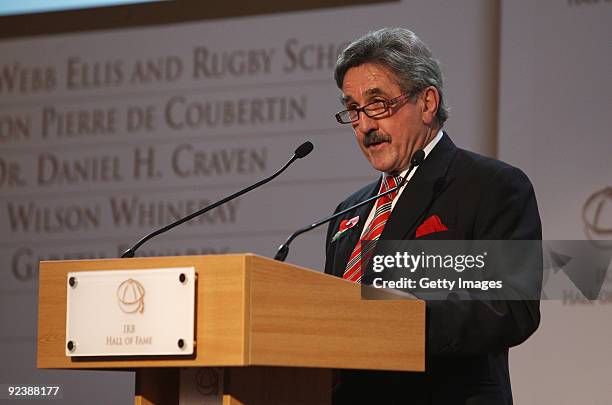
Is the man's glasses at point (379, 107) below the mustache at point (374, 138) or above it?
above

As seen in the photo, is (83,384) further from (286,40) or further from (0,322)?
(286,40)

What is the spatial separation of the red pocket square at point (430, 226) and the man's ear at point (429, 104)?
0.38 m

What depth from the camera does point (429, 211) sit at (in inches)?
111

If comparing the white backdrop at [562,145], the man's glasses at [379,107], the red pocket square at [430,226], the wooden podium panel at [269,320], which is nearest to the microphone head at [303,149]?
the man's glasses at [379,107]

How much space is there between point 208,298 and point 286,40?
2742 millimetres

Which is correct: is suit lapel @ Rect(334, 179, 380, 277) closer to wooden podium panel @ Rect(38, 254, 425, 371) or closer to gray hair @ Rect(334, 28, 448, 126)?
gray hair @ Rect(334, 28, 448, 126)

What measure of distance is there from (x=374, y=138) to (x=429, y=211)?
1.04 ft

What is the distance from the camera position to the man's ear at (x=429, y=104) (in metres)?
3.07

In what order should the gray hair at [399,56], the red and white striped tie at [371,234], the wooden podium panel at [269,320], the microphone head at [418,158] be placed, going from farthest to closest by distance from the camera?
1. the gray hair at [399,56]
2. the red and white striped tie at [371,234]
3. the microphone head at [418,158]
4. the wooden podium panel at [269,320]

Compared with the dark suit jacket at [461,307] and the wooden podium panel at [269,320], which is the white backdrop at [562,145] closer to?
the dark suit jacket at [461,307]

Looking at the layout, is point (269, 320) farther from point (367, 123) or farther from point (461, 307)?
point (367, 123)

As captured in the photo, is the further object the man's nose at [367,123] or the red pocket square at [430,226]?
the man's nose at [367,123]

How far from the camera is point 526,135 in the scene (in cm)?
406

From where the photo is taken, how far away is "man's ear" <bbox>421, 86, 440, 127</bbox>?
3.07m
